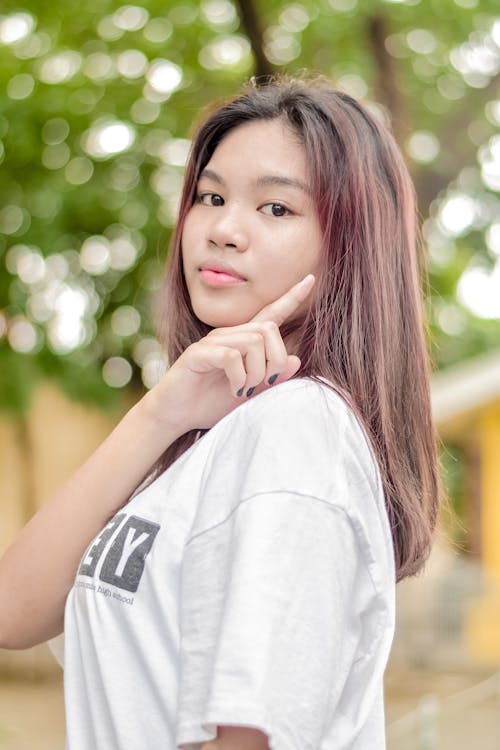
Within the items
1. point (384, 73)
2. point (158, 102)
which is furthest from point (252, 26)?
point (158, 102)

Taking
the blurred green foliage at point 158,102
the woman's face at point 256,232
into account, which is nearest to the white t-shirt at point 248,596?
A: the woman's face at point 256,232

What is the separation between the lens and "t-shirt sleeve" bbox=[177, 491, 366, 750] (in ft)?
4.54

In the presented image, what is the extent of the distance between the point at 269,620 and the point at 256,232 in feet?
1.99

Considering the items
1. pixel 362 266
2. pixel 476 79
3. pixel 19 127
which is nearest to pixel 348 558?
pixel 362 266

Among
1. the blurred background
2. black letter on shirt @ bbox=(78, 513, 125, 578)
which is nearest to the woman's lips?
black letter on shirt @ bbox=(78, 513, 125, 578)

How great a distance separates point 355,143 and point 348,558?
2.18ft

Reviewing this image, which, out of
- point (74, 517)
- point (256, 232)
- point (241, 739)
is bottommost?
point (241, 739)

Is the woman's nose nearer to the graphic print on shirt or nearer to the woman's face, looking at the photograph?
the woman's face

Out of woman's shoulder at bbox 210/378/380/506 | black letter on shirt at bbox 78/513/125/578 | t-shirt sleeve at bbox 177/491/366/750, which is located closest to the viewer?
t-shirt sleeve at bbox 177/491/366/750

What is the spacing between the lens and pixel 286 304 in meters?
1.72

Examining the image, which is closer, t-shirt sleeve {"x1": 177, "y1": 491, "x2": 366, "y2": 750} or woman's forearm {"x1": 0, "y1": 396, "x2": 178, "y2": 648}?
t-shirt sleeve {"x1": 177, "y1": 491, "x2": 366, "y2": 750}

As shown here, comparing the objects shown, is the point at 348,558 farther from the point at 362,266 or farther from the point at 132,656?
the point at 362,266

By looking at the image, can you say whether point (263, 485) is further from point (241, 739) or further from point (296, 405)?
point (241, 739)

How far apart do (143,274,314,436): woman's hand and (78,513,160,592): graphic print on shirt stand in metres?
0.20
